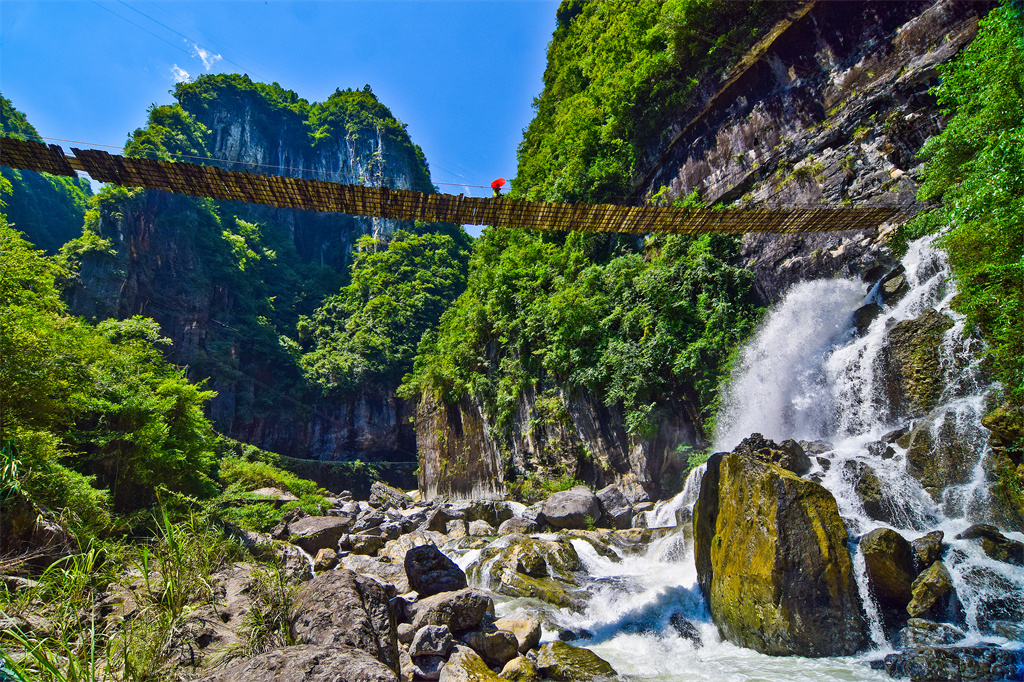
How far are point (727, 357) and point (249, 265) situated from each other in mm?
34459

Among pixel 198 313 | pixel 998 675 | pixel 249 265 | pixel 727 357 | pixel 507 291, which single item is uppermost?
pixel 249 265

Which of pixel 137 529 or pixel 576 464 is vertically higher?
pixel 576 464

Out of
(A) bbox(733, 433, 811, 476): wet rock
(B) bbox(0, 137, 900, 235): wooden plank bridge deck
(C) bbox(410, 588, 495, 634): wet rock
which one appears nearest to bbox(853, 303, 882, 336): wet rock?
(B) bbox(0, 137, 900, 235): wooden plank bridge deck

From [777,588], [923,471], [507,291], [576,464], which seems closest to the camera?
[777,588]

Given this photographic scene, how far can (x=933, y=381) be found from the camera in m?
6.39

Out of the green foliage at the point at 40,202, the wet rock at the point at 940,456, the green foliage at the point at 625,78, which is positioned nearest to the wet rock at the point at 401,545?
the wet rock at the point at 940,456

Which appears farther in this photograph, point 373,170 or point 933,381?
point 373,170

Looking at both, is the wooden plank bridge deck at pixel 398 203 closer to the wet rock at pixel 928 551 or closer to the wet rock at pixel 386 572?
the wet rock at pixel 928 551

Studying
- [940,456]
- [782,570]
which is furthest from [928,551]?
[940,456]

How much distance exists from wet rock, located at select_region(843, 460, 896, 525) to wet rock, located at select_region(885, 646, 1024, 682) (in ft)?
7.17

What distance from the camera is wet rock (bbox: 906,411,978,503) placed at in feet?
17.2

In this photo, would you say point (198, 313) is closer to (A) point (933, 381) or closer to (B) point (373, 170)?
(B) point (373, 170)

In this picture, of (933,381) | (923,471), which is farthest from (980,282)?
(923,471)

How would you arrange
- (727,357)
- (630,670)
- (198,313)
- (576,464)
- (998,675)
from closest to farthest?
(998,675)
(630,670)
(727,357)
(576,464)
(198,313)
